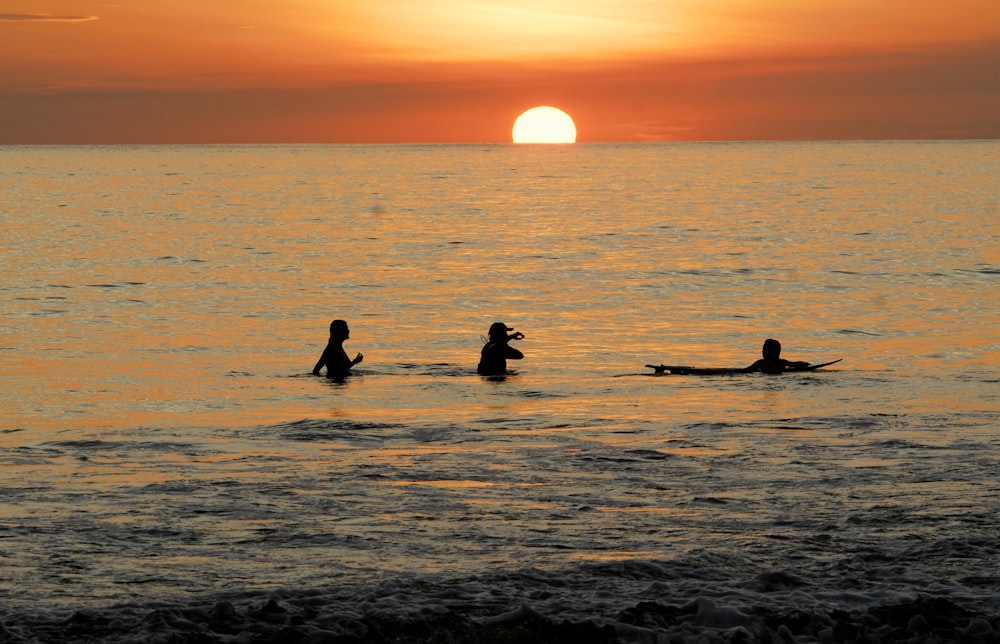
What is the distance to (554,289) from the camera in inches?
1631

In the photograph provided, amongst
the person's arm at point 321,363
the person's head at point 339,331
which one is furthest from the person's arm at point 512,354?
the person's arm at point 321,363

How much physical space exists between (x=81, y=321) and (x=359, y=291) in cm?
1052

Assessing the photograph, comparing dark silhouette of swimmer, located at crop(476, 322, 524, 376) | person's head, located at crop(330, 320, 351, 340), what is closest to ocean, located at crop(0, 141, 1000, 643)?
dark silhouette of swimmer, located at crop(476, 322, 524, 376)

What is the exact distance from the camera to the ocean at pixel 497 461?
927cm

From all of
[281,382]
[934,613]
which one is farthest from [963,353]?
[934,613]

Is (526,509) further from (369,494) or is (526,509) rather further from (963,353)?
(963,353)

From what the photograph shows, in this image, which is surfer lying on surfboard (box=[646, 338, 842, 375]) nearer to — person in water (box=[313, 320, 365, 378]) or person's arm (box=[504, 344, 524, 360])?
person's arm (box=[504, 344, 524, 360])

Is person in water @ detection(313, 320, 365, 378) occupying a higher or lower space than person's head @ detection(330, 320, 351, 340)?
lower

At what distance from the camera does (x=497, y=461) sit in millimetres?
14891

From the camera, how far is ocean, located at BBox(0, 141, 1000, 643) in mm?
9273

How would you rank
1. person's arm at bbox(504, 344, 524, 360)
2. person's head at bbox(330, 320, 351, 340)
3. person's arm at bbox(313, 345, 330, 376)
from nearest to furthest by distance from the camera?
person's head at bbox(330, 320, 351, 340)
person's arm at bbox(313, 345, 330, 376)
person's arm at bbox(504, 344, 524, 360)

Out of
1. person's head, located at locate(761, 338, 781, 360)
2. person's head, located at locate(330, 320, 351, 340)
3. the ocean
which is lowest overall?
the ocean

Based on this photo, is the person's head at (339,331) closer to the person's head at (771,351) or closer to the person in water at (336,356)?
the person in water at (336,356)

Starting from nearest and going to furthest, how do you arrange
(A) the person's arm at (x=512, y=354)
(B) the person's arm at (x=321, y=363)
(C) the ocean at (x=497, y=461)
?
(C) the ocean at (x=497, y=461) → (B) the person's arm at (x=321, y=363) → (A) the person's arm at (x=512, y=354)
